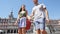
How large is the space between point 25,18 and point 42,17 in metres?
1.26

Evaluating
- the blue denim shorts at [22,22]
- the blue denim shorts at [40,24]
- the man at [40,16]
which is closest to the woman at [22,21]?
the blue denim shorts at [22,22]

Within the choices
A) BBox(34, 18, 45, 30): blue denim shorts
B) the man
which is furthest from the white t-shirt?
BBox(34, 18, 45, 30): blue denim shorts

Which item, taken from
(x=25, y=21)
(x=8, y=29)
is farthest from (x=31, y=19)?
(x=8, y=29)

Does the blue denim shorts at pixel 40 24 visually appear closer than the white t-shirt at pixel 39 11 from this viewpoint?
Yes

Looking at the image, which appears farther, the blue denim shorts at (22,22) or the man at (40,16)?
the blue denim shorts at (22,22)

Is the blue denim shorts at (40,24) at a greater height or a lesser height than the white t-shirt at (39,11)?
lesser

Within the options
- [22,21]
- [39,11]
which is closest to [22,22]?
[22,21]

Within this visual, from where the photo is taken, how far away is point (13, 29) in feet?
183

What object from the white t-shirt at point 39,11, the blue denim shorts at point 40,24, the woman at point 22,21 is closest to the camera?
the blue denim shorts at point 40,24

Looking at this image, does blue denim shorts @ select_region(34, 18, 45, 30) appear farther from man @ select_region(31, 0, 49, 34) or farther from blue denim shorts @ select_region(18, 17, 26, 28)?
blue denim shorts @ select_region(18, 17, 26, 28)

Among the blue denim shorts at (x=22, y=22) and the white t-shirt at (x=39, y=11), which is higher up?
the white t-shirt at (x=39, y=11)

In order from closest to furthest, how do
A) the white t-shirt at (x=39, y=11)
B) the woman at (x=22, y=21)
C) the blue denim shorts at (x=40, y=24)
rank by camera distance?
the blue denim shorts at (x=40, y=24) → the white t-shirt at (x=39, y=11) → the woman at (x=22, y=21)

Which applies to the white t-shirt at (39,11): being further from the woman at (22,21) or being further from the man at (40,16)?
the woman at (22,21)

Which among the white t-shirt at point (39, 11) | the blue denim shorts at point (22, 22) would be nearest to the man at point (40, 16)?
the white t-shirt at point (39, 11)
